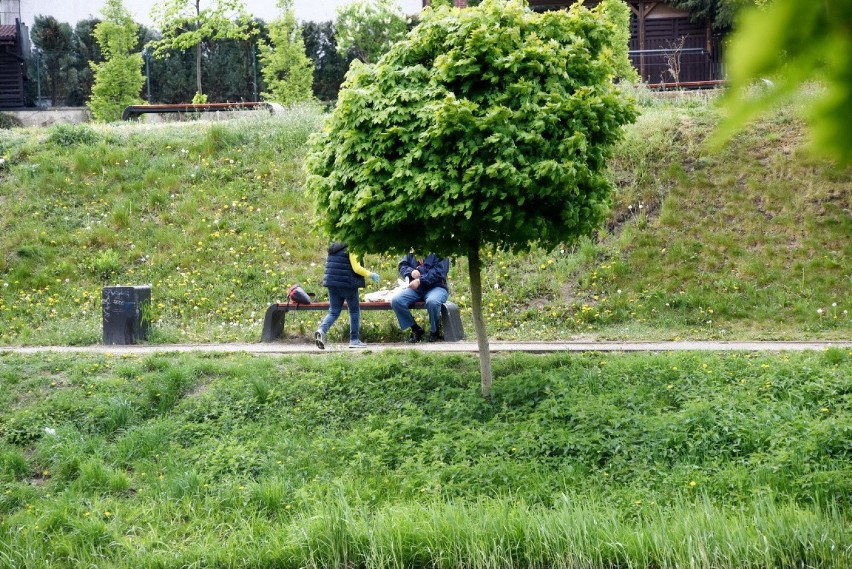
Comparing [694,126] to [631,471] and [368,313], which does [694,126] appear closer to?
[368,313]

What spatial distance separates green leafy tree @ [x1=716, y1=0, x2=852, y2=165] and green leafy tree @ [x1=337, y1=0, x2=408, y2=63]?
25.6 metres

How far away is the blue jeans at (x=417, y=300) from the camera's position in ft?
38.8

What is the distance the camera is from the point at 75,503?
7418 millimetres

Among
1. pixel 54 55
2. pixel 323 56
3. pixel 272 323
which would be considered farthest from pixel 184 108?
pixel 272 323

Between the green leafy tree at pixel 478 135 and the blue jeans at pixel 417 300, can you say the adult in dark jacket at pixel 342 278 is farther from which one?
the green leafy tree at pixel 478 135

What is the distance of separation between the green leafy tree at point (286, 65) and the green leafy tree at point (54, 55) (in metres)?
8.39

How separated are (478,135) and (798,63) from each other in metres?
7.23

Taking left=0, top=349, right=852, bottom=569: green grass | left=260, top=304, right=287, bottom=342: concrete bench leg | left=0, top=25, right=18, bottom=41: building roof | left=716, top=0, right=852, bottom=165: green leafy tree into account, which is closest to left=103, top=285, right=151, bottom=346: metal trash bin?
left=0, top=349, right=852, bottom=569: green grass

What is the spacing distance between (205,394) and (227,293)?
5742mm

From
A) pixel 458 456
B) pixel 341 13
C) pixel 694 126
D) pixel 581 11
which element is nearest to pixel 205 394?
pixel 458 456

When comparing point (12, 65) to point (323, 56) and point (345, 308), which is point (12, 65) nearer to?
point (323, 56)

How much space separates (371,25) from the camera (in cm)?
2678

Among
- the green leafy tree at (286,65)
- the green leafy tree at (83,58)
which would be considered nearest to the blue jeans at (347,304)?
the green leafy tree at (286,65)

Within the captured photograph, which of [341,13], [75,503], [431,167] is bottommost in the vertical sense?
[75,503]
